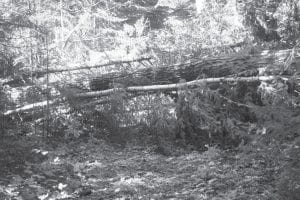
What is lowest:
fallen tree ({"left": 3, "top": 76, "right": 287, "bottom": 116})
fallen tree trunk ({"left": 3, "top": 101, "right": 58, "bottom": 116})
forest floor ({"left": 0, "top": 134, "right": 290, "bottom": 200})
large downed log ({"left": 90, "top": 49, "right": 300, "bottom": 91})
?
forest floor ({"left": 0, "top": 134, "right": 290, "bottom": 200})

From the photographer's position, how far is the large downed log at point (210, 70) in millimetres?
7270

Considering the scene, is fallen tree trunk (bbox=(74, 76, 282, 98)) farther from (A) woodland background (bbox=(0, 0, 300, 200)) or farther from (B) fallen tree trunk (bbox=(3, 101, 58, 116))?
(B) fallen tree trunk (bbox=(3, 101, 58, 116))

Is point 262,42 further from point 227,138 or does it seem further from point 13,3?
point 13,3

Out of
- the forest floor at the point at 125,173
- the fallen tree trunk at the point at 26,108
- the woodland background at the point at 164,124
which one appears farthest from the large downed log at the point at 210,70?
the forest floor at the point at 125,173

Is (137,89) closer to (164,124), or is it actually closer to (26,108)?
(164,124)

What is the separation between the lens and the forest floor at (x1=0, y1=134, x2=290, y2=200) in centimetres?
566

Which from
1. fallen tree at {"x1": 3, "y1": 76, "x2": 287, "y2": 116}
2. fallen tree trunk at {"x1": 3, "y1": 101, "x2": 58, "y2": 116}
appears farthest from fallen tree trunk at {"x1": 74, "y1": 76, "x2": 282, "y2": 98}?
fallen tree trunk at {"x1": 3, "y1": 101, "x2": 58, "y2": 116}

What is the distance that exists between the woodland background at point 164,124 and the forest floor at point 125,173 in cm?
2

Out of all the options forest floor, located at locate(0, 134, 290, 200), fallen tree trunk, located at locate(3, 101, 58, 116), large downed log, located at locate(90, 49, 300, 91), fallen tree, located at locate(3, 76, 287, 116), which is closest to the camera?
forest floor, located at locate(0, 134, 290, 200)

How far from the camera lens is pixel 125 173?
6.82 metres

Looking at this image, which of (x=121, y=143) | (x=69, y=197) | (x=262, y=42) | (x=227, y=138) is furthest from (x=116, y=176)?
(x=262, y=42)

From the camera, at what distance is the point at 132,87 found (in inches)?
344

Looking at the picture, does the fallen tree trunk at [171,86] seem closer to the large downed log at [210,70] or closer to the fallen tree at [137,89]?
the fallen tree at [137,89]

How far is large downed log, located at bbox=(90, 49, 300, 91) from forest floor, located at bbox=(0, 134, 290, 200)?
1.79 m
